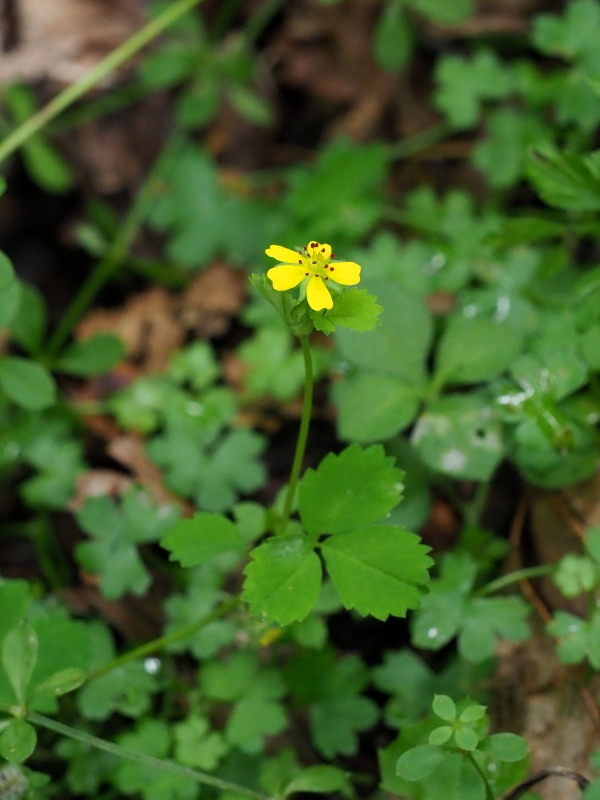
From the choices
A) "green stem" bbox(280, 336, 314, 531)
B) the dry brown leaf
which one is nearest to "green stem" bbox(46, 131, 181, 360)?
the dry brown leaf

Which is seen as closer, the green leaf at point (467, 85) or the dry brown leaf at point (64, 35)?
the green leaf at point (467, 85)

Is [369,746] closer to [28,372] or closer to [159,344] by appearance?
[28,372]

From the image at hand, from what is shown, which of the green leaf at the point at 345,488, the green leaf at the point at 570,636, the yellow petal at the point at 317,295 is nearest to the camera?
the yellow petal at the point at 317,295

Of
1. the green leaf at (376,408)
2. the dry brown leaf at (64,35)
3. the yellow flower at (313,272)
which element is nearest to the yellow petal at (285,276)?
the yellow flower at (313,272)

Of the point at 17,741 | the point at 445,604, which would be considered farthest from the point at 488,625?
the point at 17,741

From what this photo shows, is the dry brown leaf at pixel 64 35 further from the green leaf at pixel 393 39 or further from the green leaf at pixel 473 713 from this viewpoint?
the green leaf at pixel 473 713

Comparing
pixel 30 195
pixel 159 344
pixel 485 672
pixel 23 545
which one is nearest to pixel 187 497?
pixel 23 545

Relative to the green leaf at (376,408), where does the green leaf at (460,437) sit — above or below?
below
